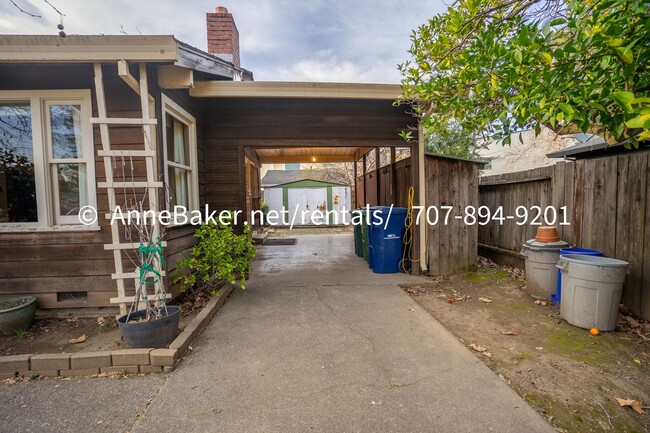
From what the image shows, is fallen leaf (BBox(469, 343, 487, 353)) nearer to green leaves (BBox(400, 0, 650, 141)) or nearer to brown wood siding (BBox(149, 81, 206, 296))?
green leaves (BBox(400, 0, 650, 141))

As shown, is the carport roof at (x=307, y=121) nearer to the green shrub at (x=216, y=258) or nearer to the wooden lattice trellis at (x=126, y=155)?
the wooden lattice trellis at (x=126, y=155)

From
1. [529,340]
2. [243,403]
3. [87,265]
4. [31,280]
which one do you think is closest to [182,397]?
[243,403]

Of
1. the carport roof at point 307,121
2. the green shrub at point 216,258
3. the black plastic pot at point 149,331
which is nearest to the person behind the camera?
the black plastic pot at point 149,331

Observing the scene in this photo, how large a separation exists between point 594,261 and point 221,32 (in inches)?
262

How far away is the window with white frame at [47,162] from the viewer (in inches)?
129

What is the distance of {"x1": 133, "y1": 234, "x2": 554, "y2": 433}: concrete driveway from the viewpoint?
176cm

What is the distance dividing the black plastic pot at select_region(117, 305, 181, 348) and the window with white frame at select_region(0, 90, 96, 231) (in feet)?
5.63

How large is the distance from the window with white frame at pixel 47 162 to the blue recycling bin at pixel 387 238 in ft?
13.1

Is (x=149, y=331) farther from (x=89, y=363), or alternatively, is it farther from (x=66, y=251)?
(x=66, y=251)

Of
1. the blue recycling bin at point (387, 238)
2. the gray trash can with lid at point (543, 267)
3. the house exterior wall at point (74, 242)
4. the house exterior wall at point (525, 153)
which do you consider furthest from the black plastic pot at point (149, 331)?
the house exterior wall at point (525, 153)

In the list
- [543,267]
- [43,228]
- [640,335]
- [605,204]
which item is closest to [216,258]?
[43,228]

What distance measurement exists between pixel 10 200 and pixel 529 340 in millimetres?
5676

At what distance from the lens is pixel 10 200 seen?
10.9 feet

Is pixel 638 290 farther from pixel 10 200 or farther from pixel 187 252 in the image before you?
pixel 10 200
